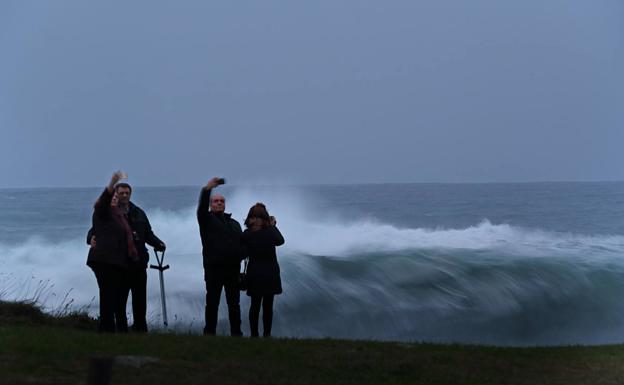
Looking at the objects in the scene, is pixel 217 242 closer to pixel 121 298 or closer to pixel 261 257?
pixel 261 257

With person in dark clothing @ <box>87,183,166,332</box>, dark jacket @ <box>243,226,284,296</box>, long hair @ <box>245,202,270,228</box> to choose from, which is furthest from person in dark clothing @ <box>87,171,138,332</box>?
long hair @ <box>245,202,270,228</box>

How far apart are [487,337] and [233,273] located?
8.45 m

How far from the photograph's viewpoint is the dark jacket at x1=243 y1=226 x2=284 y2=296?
37.5ft

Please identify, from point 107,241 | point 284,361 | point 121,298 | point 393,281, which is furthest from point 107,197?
point 393,281

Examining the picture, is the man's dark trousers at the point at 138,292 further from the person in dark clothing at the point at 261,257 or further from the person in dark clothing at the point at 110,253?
the person in dark clothing at the point at 261,257

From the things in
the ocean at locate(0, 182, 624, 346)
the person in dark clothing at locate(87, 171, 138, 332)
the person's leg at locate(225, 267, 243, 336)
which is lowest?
the ocean at locate(0, 182, 624, 346)

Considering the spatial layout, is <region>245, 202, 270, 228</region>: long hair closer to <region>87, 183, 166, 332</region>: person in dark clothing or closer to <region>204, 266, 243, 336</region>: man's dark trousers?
<region>204, 266, 243, 336</region>: man's dark trousers

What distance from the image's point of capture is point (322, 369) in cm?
895

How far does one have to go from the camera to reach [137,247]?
11055mm

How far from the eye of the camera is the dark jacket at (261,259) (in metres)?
11.4

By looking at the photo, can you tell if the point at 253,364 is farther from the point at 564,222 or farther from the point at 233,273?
the point at 564,222

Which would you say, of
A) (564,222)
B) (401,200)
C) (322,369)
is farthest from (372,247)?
(401,200)

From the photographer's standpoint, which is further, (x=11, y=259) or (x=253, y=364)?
(x=11, y=259)

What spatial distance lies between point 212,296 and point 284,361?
7.82 feet
